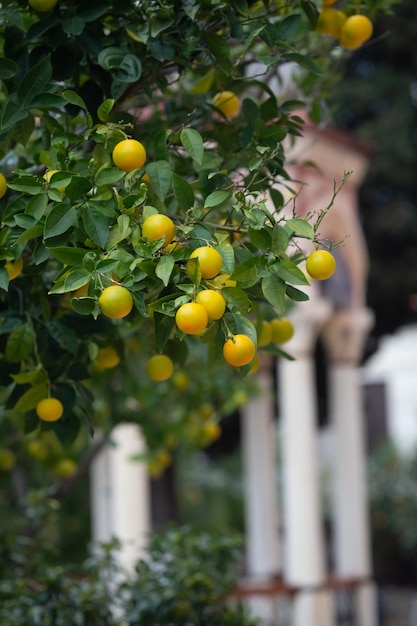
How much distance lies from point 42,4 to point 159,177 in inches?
19.8

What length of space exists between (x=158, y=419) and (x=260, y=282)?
15.3ft

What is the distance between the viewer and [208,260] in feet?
6.95

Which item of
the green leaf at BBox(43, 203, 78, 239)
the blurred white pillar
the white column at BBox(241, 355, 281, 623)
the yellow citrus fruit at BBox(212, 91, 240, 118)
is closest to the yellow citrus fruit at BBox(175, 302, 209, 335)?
the green leaf at BBox(43, 203, 78, 239)

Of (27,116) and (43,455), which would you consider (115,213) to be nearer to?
(27,116)

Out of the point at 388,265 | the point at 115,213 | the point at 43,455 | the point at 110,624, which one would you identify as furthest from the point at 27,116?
the point at 388,265

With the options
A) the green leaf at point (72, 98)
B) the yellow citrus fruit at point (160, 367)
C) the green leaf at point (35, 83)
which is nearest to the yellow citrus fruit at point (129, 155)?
the green leaf at point (72, 98)

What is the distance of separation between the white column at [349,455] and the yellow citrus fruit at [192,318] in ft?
26.9

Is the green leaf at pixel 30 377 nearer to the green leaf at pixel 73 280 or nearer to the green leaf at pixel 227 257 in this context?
the green leaf at pixel 73 280

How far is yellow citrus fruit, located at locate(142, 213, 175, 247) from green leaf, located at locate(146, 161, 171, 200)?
19cm

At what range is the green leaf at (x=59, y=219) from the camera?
2.21 meters

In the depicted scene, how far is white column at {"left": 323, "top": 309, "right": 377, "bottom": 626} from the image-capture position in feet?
32.7

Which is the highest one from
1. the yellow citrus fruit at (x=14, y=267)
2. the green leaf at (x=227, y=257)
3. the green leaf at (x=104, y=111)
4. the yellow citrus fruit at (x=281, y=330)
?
the green leaf at (x=104, y=111)

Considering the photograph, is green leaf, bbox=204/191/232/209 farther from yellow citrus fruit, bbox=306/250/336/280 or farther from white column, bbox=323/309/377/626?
white column, bbox=323/309/377/626

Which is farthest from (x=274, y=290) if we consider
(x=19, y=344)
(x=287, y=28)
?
(x=287, y=28)
